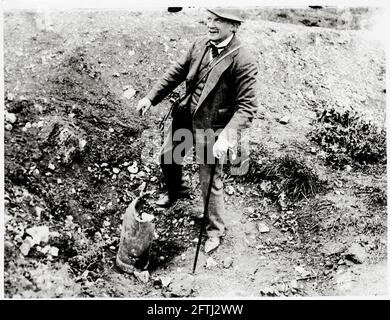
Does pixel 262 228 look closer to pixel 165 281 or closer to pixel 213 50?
pixel 165 281

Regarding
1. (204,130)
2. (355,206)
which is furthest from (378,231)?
(204,130)

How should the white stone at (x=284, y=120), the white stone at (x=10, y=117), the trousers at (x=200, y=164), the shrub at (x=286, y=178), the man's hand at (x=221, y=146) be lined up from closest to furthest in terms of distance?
the man's hand at (x=221, y=146)
the trousers at (x=200, y=164)
the white stone at (x=10, y=117)
the shrub at (x=286, y=178)
the white stone at (x=284, y=120)

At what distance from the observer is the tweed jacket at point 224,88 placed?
336cm

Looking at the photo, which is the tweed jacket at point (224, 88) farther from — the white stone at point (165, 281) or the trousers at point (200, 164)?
the white stone at point (165, 281)

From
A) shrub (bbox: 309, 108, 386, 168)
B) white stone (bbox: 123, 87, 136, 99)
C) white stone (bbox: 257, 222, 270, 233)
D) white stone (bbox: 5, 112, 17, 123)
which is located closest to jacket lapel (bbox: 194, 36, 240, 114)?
white stone (bbox: 257, 222, 270, 233)

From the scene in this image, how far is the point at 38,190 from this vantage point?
3721mm

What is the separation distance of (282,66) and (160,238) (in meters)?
2.61

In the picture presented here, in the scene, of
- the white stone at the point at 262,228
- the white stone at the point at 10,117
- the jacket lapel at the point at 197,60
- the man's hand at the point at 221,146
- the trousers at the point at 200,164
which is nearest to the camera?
the man's hand at the point at 221,146

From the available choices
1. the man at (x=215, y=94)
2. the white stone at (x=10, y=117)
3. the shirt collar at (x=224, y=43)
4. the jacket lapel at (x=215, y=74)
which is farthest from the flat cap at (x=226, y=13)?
the white stone at (x=10, y=117)

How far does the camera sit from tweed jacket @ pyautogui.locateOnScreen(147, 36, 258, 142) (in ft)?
11.0

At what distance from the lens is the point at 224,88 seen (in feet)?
11.3

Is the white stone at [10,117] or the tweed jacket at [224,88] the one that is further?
the white stone at [10,117]

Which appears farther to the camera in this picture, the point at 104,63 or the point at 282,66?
the point at 282,66
